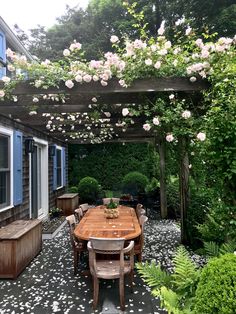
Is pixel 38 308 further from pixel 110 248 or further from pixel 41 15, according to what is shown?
pixel 41 15

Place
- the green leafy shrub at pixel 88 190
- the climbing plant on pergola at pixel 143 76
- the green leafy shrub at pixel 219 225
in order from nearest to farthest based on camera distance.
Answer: the green leafy shrub at pixel 219 225
the climbing plant on pergola at pixel 143 76
the green leafy shrub at pixel 88 190

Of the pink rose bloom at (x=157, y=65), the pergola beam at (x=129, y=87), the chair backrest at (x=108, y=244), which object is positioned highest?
the pink rose bloom at (x=157, y=65)

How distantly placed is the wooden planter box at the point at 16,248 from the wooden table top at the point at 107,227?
789mm

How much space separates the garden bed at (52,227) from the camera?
250 inches

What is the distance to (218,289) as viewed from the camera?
1.75 m

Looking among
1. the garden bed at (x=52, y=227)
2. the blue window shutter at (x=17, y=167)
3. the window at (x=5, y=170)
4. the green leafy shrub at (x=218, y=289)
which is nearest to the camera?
the green leafy shrub at (x=218, y=289)

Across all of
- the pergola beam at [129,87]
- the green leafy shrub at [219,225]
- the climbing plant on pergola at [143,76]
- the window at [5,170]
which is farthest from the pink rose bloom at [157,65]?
the window at [5,170]

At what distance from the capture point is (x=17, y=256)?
4043 mm

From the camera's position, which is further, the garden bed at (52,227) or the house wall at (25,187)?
the garden bed at (52,227)

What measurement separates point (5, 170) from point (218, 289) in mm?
4526

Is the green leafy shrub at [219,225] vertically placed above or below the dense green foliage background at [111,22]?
below

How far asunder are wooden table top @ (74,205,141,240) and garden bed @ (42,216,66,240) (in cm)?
133

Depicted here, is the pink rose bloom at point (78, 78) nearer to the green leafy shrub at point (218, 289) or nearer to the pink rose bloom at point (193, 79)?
the pink rose bloom at point (193, 79)

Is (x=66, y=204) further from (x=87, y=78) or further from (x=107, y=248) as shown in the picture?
(x=87, y=78)
